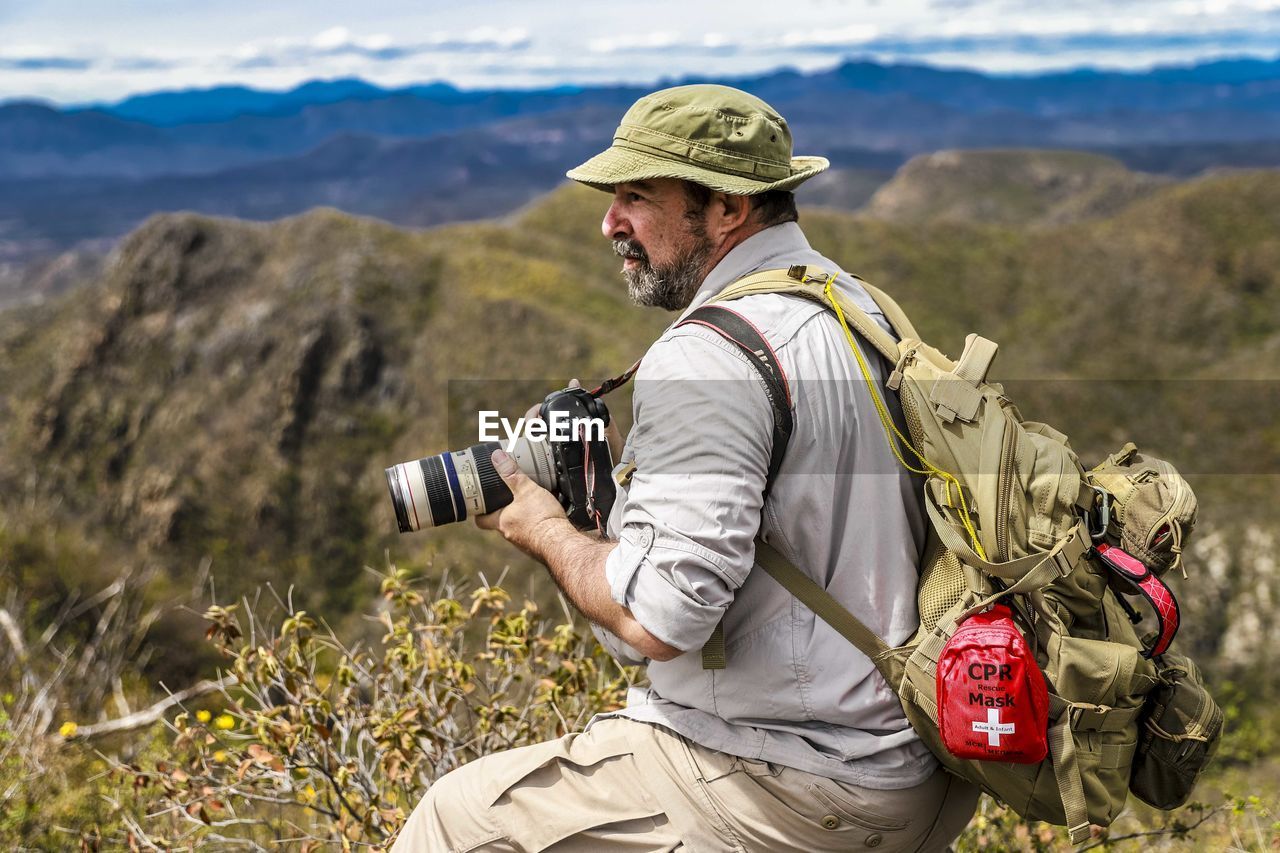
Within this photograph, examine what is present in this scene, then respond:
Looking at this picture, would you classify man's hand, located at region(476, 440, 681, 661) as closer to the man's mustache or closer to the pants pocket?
the pants pocket

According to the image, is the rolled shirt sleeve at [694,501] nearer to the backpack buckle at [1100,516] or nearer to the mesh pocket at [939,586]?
the mesh pocket at [939,586]

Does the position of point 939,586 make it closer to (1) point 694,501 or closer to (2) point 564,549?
(1) point 694,501

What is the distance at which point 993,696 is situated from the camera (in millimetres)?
2014

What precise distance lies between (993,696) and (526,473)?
1.14 metres

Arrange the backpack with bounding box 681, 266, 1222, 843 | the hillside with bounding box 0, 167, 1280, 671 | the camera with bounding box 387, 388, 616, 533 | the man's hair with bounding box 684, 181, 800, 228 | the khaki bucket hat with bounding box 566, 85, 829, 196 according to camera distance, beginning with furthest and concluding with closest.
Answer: the hillside with bounding box 0, 167, 1280, 671 → the camera with bounding box 387, 388, 616, 533 → the man's hair with bounding box 684, 181, 800, 228 → the khaki bucket hat with bounding box 566, 85, 829, 196 → the backpack with bounding box 681, 266, 1222, 843

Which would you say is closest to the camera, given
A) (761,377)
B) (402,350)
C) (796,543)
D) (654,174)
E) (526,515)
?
(761,377)

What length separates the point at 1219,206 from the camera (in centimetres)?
5969

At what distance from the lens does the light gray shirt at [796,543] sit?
2025 millimetres

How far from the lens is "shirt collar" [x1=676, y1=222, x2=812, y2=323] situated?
94.4 inches

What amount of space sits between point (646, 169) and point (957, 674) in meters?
1.20

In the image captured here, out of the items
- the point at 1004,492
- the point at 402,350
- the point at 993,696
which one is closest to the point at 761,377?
the point at 1004,492

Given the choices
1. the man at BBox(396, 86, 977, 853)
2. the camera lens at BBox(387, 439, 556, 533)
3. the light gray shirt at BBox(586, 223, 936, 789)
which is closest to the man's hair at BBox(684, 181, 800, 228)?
the man at BBox(396, 86, 977, 853)

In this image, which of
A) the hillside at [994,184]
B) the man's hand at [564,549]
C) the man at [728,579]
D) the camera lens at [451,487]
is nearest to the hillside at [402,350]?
the camera lens at [451,487]

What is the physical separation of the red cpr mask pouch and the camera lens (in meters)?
1.03
